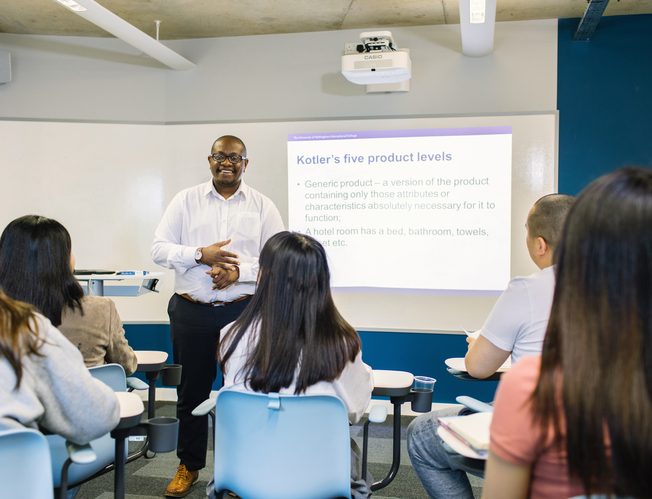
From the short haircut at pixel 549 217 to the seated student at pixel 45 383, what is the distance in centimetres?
153

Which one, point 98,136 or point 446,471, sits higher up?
point 98,136

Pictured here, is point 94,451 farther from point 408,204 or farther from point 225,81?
point 225,81

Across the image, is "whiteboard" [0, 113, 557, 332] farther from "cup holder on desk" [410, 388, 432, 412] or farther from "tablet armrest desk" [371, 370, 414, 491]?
"cup holder on desk" [410, 388, 432, 412]

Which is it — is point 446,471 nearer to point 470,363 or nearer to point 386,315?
point 470,363

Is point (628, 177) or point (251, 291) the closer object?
point (628, 177)

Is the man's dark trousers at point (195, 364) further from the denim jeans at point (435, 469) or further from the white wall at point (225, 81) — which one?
the white wall at point (225, 81)

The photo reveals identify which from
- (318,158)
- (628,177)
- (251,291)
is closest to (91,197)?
(318,158)

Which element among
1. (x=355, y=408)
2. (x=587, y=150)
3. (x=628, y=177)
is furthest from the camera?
(x=587, y=150)

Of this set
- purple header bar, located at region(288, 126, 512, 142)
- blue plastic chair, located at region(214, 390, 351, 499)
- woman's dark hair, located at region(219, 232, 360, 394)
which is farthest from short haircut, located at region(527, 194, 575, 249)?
purple header bar, located at region(288, 126, 512, 142)

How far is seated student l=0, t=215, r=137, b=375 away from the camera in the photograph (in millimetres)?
2113

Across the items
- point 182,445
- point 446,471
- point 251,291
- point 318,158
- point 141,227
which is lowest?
point 182,445

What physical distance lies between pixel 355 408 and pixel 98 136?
3.73m

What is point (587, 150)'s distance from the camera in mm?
4418

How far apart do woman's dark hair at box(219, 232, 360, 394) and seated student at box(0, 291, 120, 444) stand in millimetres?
435
